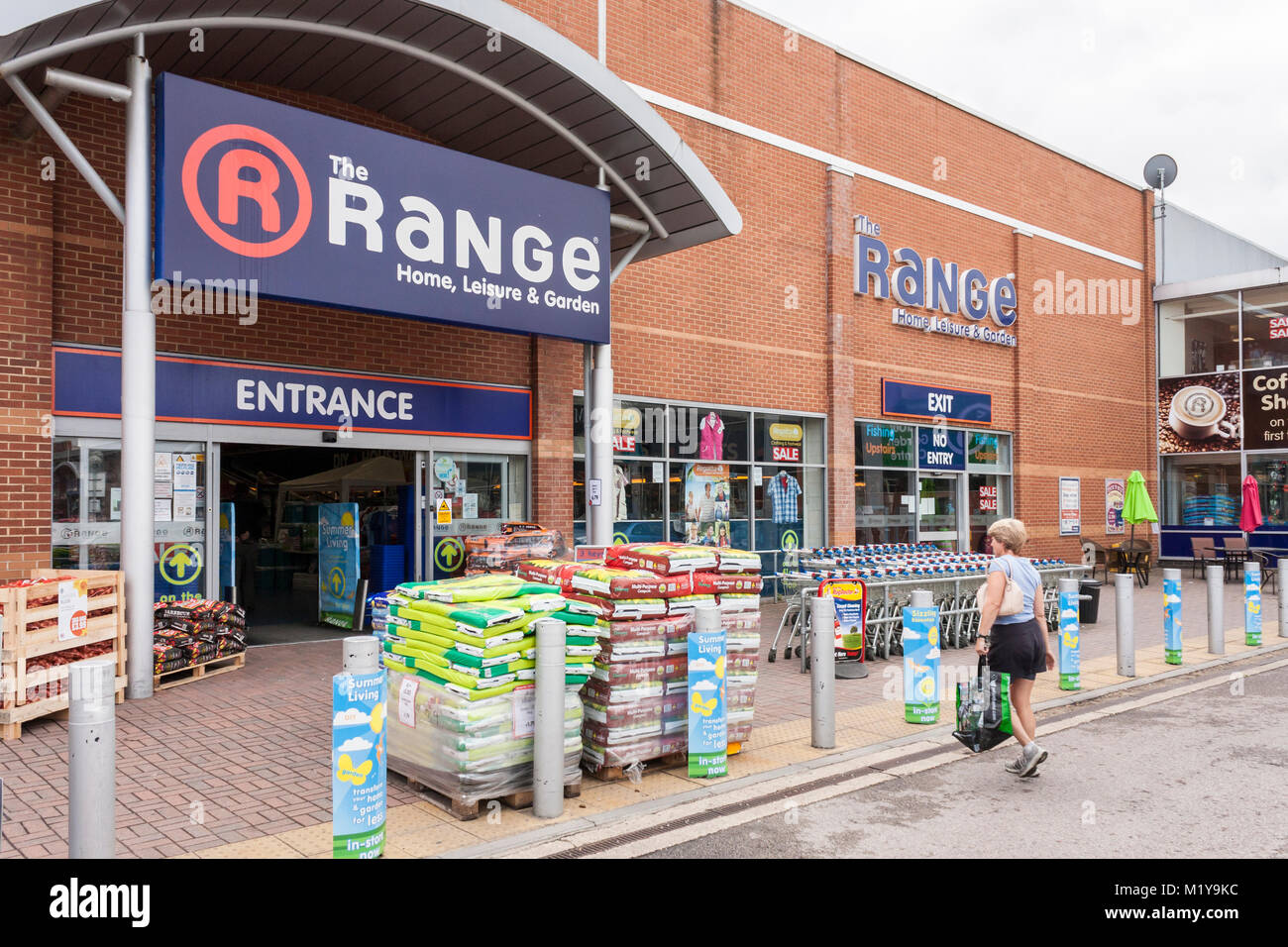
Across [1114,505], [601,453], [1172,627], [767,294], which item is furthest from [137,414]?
[1114,505]

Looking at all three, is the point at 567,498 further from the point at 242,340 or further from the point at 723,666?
the point at 723,666

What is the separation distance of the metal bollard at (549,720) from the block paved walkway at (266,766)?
20 centimetres

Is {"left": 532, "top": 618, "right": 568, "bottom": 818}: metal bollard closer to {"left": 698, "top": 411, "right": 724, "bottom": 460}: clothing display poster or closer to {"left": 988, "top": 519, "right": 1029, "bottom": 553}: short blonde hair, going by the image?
{"left": 988, "top": 519, "right": 1029, "bottom": 553}: short blonde hair

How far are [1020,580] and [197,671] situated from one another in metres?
7.74

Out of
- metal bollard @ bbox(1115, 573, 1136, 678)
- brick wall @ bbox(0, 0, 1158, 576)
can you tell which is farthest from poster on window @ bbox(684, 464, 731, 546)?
metal bollard @ bbox(1115, 573, 1136, 678)

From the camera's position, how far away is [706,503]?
16281mm

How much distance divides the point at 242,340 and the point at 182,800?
6.78m

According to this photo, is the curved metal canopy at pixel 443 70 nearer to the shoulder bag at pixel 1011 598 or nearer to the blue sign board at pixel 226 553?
the blue sign board at pixel 226 553

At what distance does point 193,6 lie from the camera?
29.6 feet

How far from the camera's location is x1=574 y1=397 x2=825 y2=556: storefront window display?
1530 centimetres

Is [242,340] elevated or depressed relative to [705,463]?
elevated

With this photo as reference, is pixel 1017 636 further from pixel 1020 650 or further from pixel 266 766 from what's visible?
pixel 266 766

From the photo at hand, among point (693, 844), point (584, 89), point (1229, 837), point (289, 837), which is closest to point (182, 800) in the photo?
point (289, 837)

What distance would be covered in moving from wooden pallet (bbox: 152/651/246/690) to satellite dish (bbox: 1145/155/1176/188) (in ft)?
93.7
